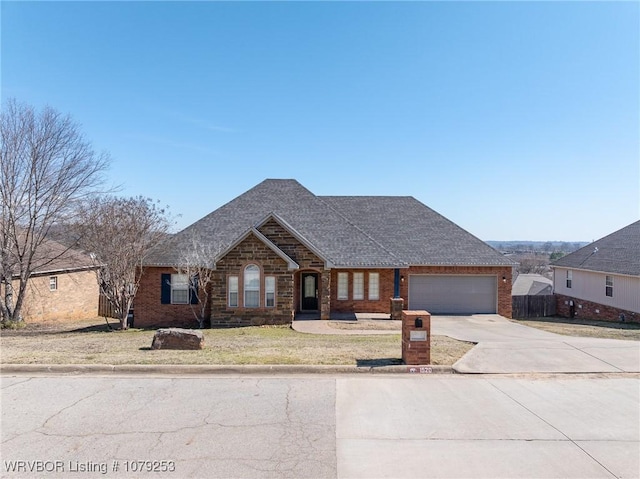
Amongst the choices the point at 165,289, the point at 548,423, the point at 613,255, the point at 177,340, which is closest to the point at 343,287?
the point at 165,289

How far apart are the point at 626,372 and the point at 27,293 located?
2737 cm

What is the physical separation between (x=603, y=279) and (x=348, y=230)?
58.1 ft

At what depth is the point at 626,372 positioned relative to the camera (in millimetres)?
9805

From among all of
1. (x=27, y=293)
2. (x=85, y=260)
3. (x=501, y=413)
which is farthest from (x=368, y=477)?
(x=85, y=260)

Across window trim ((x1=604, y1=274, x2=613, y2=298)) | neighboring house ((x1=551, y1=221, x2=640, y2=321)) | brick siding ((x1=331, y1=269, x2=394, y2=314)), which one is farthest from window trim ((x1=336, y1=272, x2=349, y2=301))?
window trim ((x1=604, y1=274, x2=613, y2=298))

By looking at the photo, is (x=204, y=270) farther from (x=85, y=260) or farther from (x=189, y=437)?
(x=85, y=260)

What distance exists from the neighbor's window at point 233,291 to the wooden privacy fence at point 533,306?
2014 cm

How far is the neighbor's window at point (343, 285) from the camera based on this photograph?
21266 millimetres

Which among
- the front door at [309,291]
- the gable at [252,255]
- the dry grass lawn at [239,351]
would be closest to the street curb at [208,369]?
the dry grass lawn at [239,351]

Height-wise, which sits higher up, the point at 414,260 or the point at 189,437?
the point at 414,260

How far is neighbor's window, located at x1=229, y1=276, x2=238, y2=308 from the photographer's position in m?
18.2

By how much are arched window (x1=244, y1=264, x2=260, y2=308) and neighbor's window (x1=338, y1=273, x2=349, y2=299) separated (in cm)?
474

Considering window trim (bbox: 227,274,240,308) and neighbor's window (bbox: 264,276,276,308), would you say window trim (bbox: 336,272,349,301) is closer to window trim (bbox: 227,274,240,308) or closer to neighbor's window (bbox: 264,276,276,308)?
neighbor's window (bbox: 264,276,276,308)

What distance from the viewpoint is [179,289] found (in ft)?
63.2
